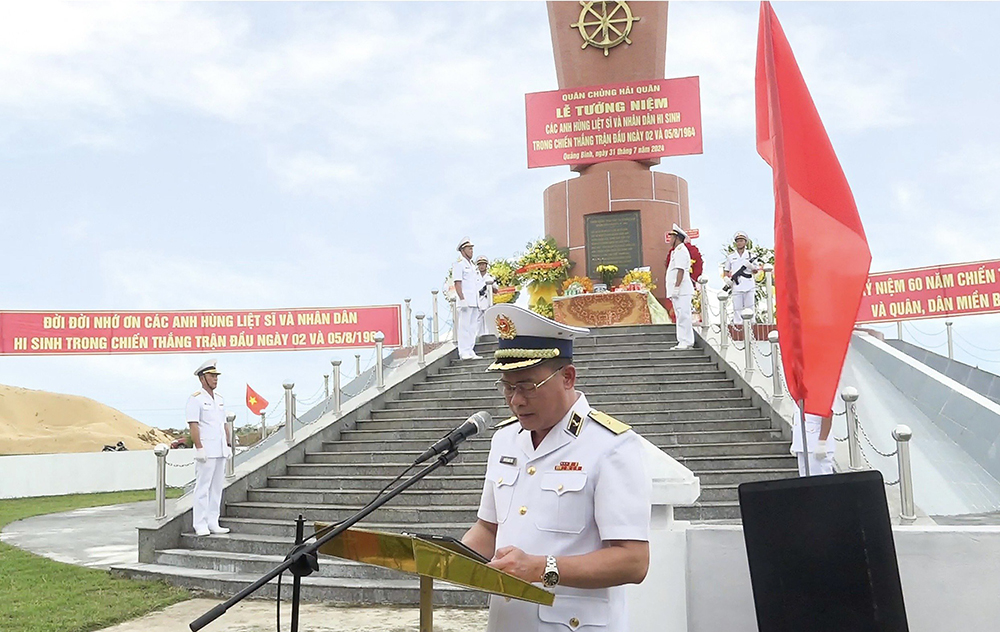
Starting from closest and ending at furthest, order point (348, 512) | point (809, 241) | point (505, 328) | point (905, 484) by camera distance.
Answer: point (505, 328)
point (809, 241)
point (905, 484)
point (348, 512)

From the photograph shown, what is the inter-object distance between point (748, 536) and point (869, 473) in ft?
1.39

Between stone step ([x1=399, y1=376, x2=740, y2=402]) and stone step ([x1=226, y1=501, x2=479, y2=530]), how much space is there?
7.81 feet

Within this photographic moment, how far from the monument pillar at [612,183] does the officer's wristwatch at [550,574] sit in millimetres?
14914

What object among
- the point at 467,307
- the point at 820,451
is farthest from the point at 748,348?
the point at 467,307

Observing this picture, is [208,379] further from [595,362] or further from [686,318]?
[686,318]

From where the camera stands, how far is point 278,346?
21906 millimetres

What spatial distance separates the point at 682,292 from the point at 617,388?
2034 millimetres

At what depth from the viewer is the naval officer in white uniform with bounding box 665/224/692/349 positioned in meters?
11.7

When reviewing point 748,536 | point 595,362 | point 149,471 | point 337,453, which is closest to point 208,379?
point 337,453

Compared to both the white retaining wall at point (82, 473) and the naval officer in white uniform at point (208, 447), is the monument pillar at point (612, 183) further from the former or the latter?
the naval officer in white uniform at point (208, 447)

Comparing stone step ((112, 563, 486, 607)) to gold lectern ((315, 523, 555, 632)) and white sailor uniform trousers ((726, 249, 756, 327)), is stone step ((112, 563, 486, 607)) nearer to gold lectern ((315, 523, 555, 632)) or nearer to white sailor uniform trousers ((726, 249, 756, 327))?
gold lectern ((315, 523, 555, 632))

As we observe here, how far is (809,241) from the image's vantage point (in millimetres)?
3102

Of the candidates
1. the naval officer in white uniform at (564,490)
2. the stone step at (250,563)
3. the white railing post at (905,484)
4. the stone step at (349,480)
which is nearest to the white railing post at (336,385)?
the stone step at (349,480)

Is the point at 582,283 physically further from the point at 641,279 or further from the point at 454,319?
the point at 454,319
